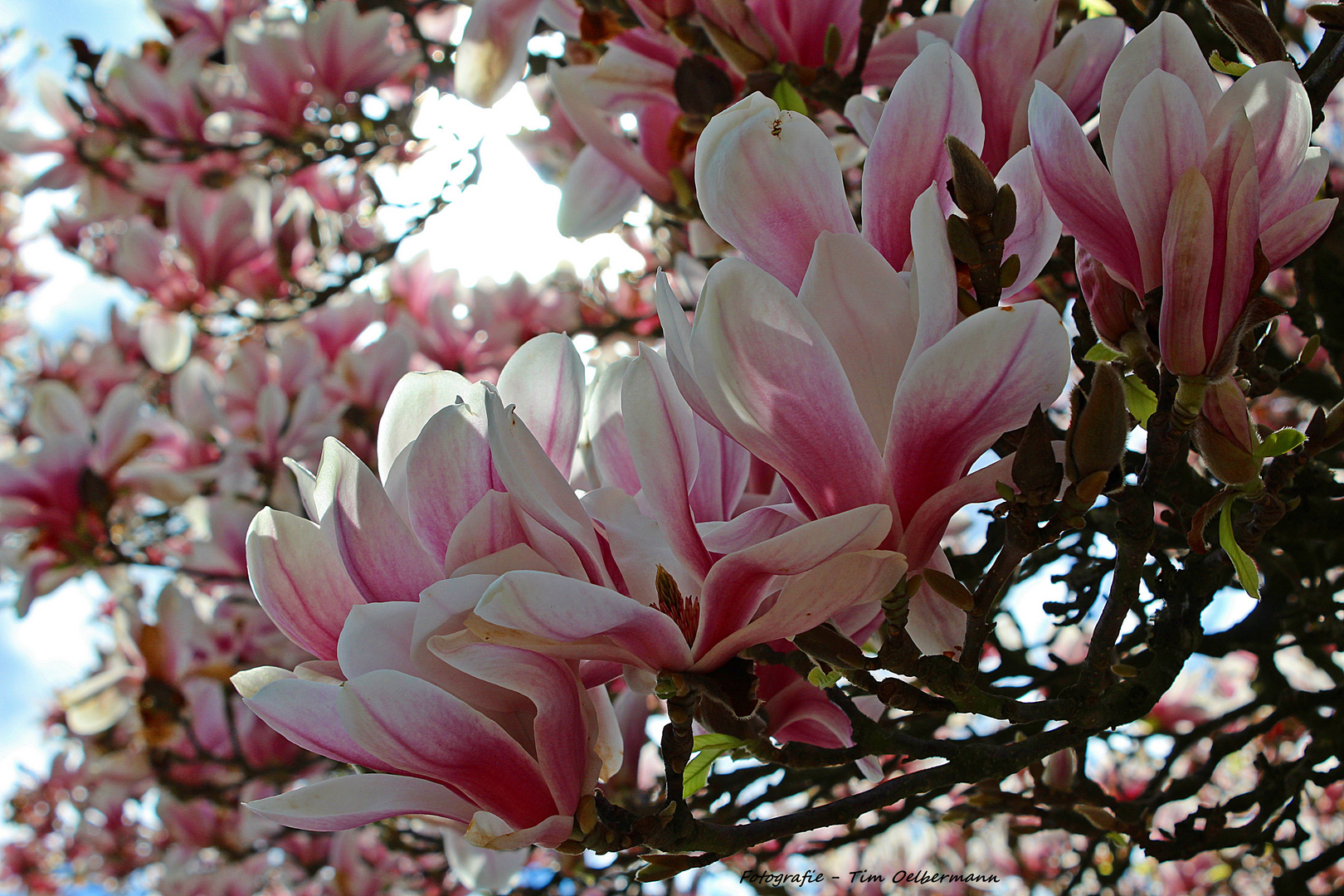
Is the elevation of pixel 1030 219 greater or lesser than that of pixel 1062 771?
greater

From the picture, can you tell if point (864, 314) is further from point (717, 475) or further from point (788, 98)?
point (788, 98)

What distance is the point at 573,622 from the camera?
0.37 m

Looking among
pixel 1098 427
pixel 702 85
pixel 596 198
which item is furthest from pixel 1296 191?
pixel 596 198

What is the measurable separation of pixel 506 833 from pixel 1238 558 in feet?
1.12

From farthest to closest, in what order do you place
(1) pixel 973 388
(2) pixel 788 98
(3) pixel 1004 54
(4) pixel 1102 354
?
1. (2) pixel 788 98
2. (3) pixel 1004 54
3. (4) pixel 1102 354
4. (1) pixel 973 388

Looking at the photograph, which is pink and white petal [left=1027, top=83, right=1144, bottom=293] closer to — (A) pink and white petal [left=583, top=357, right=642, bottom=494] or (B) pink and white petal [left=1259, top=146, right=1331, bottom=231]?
(B) pink and white petal [left=1259, top=146, right=1331, bottom=231]

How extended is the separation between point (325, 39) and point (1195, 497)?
1406mm

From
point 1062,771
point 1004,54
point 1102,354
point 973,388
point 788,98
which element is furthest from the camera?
point 1062,771

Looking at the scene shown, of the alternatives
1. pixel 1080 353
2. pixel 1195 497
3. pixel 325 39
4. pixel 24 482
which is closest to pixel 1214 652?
pixel 1195 497

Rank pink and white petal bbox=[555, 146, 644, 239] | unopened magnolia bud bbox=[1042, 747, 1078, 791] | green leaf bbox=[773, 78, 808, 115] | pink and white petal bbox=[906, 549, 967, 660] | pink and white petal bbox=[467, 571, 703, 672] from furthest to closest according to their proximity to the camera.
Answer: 1. pink and white petal bbox=[555, 146, 644, 239]
2. unopened magnolia bud bbox=[1042, 747, 1078, 791]
3. green leaf bbox=[773, 78, 808, 115]
4. pink and white petal bbox=[906, 549, 967, 660]
5. pink and white petal bbox=[467, 571, 703, 672]

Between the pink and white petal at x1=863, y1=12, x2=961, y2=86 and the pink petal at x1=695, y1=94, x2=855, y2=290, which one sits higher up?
the pink and white petal at x1=863, y1=12, x2=961, y2=86

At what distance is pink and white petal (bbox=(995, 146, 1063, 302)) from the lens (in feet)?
1.47

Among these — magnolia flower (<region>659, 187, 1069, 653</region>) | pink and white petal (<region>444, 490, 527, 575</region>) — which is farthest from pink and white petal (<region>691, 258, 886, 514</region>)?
pink and white petal (<region>444, 490, 527, 575</region>)

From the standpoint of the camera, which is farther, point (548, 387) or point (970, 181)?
point (548, 387)
